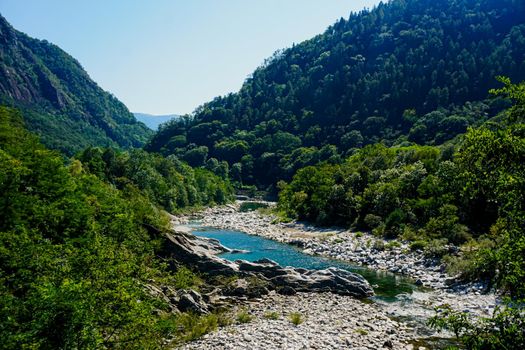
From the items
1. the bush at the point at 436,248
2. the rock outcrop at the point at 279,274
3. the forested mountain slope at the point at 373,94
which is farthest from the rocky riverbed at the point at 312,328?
the forested mountain slope at the point at 373,94

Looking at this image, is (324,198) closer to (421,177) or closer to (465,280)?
(421,177)

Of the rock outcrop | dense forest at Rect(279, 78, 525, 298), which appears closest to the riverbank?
dense forest at Rect(279, 78, 525, 298)

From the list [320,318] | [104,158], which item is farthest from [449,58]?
[320,318]

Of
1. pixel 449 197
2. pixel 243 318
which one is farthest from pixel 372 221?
pixel 243 318

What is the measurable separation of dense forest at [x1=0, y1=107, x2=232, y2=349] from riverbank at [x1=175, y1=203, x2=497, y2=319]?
623 inches

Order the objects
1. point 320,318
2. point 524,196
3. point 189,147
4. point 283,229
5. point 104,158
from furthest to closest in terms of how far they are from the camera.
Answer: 1. point 189,147
2. point 104,158
3. point 283,229
4. point 320,318
5. point 524,196

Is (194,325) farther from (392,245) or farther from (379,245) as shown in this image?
(392,245)

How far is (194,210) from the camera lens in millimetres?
91625

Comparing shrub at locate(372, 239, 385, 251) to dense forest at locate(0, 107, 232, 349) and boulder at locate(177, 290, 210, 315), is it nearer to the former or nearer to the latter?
dense forest at locate(0, 107, 232, 349)

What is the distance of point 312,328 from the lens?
22.3 metres

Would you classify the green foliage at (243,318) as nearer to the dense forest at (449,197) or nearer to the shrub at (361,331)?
the shrub at (361,331)

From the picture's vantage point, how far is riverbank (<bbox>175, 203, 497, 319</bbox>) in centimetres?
2616

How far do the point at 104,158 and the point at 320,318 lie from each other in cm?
6104

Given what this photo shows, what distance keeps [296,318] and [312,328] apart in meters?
1.23
